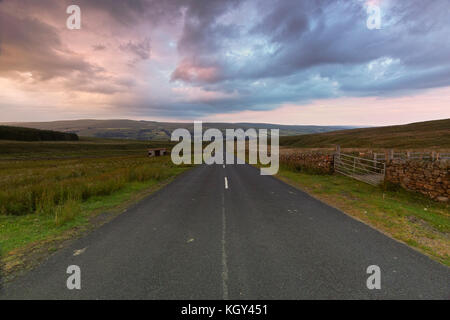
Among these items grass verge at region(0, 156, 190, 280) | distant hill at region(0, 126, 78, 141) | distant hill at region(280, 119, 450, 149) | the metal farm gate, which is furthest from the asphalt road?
distant hill at region(0, 126, 78, 141)

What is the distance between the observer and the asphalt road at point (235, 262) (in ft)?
10.4

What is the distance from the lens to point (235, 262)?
158 inches

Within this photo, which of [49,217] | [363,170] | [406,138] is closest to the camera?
[49,217]

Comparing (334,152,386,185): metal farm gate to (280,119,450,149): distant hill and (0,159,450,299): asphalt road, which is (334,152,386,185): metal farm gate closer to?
Result: (0,159,450,299): asphalt road

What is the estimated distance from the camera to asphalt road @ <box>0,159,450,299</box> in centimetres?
316

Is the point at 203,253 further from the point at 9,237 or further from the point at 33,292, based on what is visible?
the point at 9,237

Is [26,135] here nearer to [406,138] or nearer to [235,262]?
[235,262]

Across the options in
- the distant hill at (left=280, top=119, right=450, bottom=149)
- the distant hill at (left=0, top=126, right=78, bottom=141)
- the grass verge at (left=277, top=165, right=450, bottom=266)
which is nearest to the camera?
the grass verge at (left=277, top=165, right=450, bottom=266)

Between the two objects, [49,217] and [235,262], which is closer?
[235,262]

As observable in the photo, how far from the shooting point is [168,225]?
238 inches

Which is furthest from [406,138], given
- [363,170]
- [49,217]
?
[49,217]

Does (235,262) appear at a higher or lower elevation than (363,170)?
lower

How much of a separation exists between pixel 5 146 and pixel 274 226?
97800 millimetres

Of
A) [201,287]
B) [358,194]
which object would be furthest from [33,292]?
[358,194]
